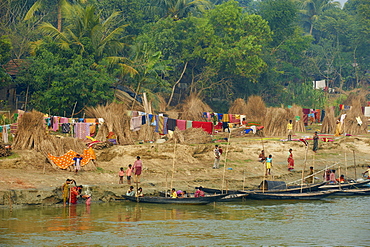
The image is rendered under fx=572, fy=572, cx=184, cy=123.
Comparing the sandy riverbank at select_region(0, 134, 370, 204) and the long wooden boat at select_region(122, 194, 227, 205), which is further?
the sandy riverbank at select_region(0, 134, 370, 204)

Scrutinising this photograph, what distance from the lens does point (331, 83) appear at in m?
67.6

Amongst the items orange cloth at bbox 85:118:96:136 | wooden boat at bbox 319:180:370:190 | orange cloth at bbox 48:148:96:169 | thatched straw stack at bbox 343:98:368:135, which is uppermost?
thatched straw stack at bbox 343:98:368:135

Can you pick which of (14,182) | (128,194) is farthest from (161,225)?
(14,182)

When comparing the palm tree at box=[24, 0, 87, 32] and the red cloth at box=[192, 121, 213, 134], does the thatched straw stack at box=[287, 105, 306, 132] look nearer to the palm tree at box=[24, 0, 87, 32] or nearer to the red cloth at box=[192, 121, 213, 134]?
the red cloth at box=[192, 121, 213, 134]

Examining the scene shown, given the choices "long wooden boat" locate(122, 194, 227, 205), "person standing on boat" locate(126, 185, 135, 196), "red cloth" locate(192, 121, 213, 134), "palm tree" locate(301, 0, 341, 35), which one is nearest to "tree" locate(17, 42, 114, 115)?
"red cloth" locate(192, 121, 213, 134)

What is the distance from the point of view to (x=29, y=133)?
2622 cm

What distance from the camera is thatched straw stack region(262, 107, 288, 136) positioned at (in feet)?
125

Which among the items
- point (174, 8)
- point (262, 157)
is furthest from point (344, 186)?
point (174, 8)

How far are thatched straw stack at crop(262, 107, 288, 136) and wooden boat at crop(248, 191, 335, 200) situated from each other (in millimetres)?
12640

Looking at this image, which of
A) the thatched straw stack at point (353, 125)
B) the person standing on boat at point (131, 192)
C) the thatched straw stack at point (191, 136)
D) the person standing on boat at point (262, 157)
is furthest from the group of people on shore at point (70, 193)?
the thatched straw stack at point (353, 125)

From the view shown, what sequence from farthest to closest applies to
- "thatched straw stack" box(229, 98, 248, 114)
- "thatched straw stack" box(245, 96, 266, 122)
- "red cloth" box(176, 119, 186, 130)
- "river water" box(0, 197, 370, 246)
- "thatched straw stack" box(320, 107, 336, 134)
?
"thatched straw stack" box(229, 98, 248, 114) < "thatched straw stack" box(320, 107, 336, 134) < "thatched straw stack" box(245, 96, 266, 122) < "red cloth" box(176, 119, 186, 130) < "river water" box(0, 197, 370, 246)

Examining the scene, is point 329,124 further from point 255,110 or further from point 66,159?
point 66,159

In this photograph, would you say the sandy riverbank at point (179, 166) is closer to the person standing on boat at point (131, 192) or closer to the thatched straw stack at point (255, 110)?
the person standing on boat at point (131, 192)

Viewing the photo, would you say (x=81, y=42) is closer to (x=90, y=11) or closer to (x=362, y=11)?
(x=90, y=11)
